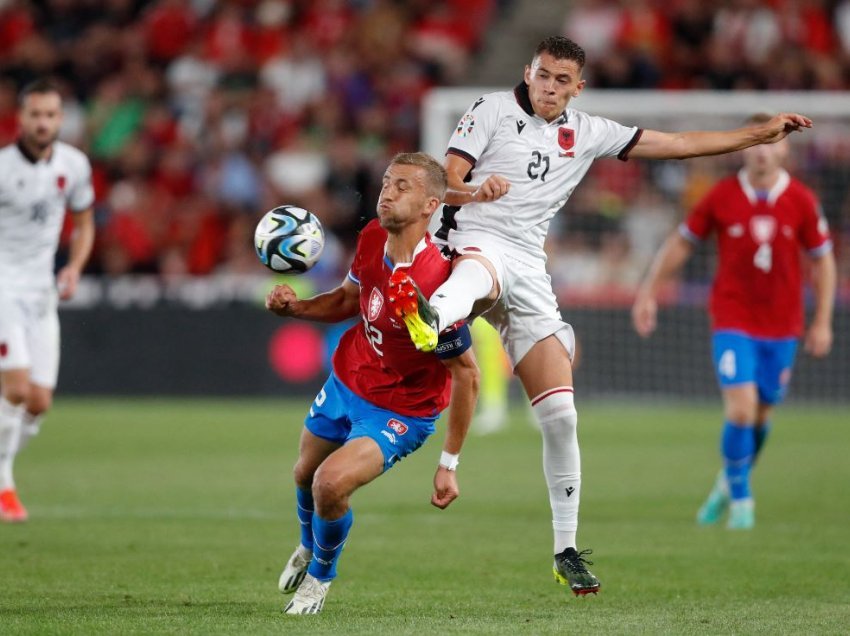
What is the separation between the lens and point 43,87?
9.97 meters

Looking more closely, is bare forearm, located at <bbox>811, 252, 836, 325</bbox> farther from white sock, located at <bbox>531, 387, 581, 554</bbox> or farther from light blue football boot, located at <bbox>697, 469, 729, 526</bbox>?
white sock, located at <bbox>531, 387, 581, 554</bbox>

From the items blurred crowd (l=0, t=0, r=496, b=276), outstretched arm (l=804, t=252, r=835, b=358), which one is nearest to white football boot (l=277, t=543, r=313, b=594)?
outstretched arm (l=804, t=252, r=835, b=358)

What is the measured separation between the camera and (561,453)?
7461 mm

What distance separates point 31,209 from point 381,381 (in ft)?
14.3

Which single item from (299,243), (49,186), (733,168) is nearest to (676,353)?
(733,168)

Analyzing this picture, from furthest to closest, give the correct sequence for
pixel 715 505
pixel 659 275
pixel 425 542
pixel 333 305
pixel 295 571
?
pixel 659 275, pixel 715 505, pixel 425 542, pixel 295 571, pixel 333 305

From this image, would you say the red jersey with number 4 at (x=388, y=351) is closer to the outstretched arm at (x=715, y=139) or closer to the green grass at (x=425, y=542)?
the green grass at (x=425, y=542)

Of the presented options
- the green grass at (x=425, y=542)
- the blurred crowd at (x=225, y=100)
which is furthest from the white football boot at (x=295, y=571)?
the blurred crowd at (x=225, y=100)

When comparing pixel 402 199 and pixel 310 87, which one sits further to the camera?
pixel 310 87

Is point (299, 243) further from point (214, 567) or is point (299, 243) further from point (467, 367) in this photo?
point (214, 567)

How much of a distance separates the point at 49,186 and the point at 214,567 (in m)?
3.44

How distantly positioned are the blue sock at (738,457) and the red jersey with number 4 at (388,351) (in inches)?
149

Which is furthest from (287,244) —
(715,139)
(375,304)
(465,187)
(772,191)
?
(772,191)

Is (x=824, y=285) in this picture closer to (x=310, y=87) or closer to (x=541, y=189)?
(x=541, y=189)
